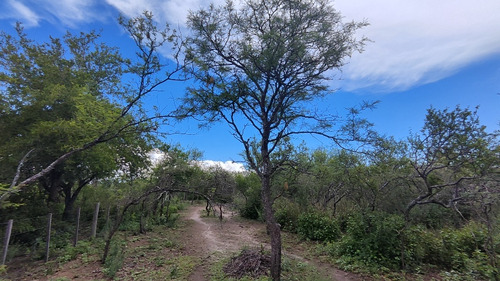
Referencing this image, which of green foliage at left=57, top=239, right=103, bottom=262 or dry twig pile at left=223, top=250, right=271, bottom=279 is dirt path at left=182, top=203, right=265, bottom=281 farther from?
green foliage at left=57, top=239, right=103, bottom=262

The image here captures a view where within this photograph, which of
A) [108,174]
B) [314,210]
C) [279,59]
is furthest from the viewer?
[108,174]

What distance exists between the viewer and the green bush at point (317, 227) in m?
9.22

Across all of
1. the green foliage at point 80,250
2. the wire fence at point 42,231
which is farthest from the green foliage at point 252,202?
the green foliage at point 80,250

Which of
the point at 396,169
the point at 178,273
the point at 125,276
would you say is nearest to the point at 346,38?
the point at 396,169

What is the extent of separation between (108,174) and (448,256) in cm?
1264

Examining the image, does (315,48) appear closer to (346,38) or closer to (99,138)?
(346,38)

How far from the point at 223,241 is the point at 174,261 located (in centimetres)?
277

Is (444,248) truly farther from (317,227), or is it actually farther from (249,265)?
(249,265)

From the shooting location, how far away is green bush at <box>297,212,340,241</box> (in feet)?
30.2

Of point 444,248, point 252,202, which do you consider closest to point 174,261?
point 444,248

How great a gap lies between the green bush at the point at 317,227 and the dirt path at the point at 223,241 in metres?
1.38

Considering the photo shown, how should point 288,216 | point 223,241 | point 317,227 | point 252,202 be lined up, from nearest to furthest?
point 223,241, point 317,227, point 288,216, point 252,202

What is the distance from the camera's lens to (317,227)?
31.7 feet

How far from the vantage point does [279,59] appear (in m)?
5.43
